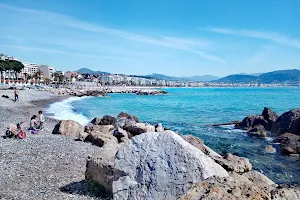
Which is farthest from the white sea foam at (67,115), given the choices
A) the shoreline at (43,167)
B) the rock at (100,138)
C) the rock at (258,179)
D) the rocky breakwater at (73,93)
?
the rocky breakwater at (73,93)

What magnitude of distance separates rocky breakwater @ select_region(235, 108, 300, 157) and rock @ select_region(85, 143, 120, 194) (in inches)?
436

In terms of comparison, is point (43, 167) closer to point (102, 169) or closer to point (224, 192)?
point (102, 169)

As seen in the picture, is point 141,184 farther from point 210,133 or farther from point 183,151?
point 210,133

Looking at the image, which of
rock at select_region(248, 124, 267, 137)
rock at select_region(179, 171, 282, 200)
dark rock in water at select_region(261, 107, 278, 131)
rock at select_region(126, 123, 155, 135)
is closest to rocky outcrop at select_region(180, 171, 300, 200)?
rock at select_region(179, 171, 282, 200)

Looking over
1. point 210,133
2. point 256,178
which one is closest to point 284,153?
point 210,133

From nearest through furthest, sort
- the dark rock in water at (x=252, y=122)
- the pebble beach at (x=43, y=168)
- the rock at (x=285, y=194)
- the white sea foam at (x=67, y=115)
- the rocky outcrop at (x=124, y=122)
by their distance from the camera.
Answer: the rock at (x=285, y=194)
the pebble beach at (x=43, y=168)
the rocky outcrop at (x=124, y=122)
the dark rock in water at (x=252, y=122)
the white sea foam at (x=67, y=115)

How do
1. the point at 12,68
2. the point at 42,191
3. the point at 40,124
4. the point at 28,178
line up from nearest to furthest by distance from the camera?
the point at 42,191 < the point at 28,178 < the point at 40,124 < the point at 12,68

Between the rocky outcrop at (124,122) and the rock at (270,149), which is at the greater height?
the rocky outcrop at (124,122)

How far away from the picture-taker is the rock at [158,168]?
17.8ft

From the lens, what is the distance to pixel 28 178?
848 cm

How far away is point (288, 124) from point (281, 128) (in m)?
0.62

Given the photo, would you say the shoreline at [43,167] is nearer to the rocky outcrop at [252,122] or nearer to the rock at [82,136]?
the rock at [82,136]

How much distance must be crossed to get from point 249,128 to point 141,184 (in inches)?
775

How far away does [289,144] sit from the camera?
16.0 meters
